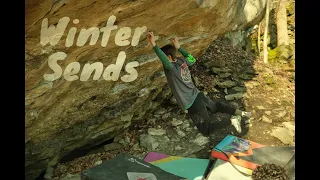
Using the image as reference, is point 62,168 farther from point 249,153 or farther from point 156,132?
point 249,153

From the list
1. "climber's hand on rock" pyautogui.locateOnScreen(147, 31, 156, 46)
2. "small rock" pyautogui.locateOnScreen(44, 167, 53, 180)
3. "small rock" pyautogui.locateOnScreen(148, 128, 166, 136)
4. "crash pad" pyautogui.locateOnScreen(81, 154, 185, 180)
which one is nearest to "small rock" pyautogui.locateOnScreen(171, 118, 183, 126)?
"small rock" pyautogui.locateOnScreen(148, 128, 166, 136)

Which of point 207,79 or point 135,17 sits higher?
point 135,17

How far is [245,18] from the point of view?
544cm

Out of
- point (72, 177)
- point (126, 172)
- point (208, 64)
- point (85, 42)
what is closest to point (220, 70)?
point (208, 64)

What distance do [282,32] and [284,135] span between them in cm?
122

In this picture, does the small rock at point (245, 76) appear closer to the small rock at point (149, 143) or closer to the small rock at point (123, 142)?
the small rock at point (149, 143)

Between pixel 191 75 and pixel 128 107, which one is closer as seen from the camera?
pixel 191 75

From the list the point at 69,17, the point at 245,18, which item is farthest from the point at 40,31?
the point at 245,18

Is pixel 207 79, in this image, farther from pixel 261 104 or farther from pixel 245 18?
pixel 245 18

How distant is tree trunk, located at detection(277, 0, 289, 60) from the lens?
4051 mm

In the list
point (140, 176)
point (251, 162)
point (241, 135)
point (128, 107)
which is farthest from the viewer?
point (128, 107)

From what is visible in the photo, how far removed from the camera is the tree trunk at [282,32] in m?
4.05

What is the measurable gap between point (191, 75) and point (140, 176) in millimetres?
1356

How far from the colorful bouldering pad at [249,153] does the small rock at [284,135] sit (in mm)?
72
